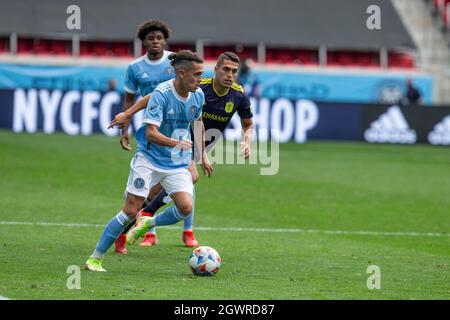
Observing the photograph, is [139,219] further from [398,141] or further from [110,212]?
[398,141]

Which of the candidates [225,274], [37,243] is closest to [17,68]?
[37,243]

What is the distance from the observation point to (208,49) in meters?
37.5

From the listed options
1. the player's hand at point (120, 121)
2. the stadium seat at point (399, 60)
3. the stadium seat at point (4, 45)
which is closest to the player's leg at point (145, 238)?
the player's hand at point (120, 121)

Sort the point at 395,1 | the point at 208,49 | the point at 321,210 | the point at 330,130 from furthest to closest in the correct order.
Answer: the point at 395,1, the point at 208,49, the point at 330,130, the point at 321,210

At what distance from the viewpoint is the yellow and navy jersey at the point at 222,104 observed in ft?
39.1

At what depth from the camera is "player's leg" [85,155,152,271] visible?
984cm

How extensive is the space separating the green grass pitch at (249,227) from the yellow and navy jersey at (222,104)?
1463 millimetres

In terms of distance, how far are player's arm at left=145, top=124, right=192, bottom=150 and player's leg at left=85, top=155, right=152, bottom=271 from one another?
382 mm

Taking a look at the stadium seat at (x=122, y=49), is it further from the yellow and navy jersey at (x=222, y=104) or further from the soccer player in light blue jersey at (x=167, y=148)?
the soccer player in light blue jersey at (x=167, y=148)

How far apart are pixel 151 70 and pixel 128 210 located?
2.41 meters

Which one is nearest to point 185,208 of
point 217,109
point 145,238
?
point 145,238

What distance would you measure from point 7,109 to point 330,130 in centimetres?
882

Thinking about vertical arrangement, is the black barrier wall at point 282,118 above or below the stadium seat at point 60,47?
below

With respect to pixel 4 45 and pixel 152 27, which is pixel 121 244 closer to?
pixel 152 27
